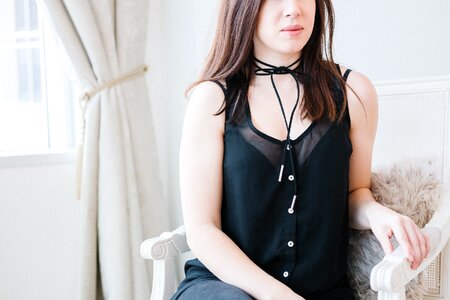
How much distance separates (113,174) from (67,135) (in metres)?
0.30

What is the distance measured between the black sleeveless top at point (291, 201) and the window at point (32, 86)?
3.52ft

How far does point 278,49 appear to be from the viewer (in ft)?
3.97

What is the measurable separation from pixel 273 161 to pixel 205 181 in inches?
5.9

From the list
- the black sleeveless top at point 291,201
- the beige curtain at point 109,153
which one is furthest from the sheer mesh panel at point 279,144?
the beige curtain at point 109,153

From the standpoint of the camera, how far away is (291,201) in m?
1.17

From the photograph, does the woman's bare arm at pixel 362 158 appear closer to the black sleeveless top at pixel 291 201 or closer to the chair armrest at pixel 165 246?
the black sleeveless top at pixel 291 201

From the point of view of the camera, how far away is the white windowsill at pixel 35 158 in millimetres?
1872

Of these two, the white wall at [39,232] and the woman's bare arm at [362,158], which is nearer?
the woman's bare arm at [362,158]

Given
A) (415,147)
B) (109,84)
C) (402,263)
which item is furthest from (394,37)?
(109,84)

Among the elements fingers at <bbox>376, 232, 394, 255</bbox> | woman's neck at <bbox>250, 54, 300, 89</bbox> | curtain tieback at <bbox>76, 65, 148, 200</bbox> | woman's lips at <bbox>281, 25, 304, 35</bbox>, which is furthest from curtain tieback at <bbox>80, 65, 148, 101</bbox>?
fingers at <bbox>376, 232, 394, 255</bbox>

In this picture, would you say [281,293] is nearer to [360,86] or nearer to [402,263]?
[402,263]

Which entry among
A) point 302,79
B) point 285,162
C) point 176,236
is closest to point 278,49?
point 302,79

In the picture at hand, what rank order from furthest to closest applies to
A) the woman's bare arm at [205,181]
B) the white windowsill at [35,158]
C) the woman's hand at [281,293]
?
1. the white windowsill at [35,158]
2. the woman's bare arm at [205,181]
3. the woman's hand at [281,293]

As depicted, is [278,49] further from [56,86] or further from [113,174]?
[56,86]
